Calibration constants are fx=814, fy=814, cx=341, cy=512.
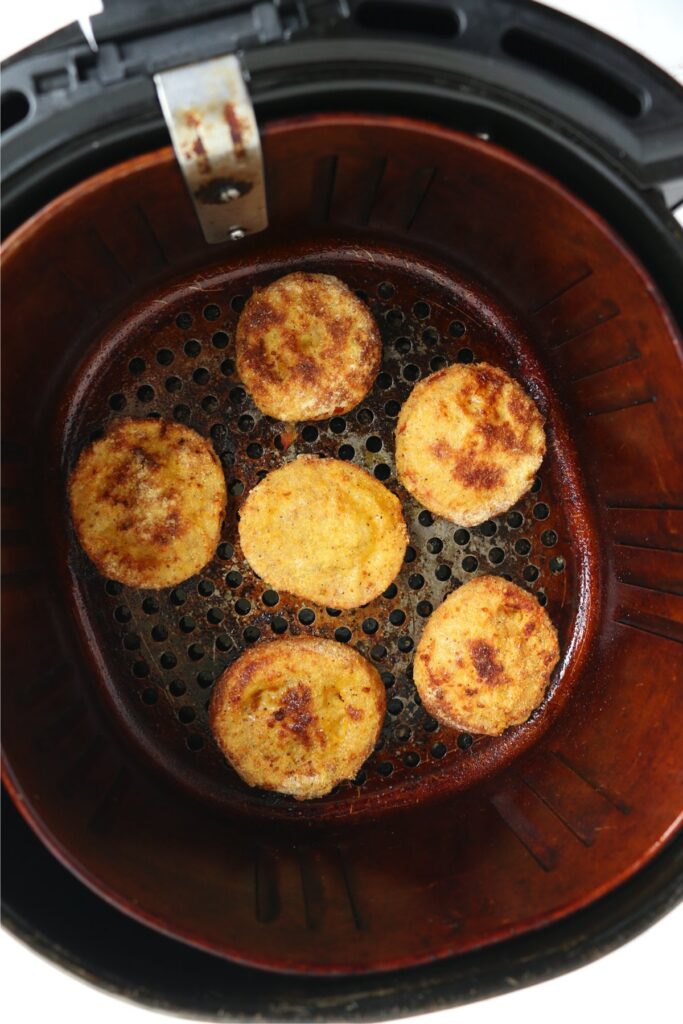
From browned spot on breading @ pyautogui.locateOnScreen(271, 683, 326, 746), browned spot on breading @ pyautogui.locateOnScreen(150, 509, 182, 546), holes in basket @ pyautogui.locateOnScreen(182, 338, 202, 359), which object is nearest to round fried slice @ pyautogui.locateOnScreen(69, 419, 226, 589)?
browned spot on breading @ pyautogui.locateOnScreen(150, 509, 182, 546)

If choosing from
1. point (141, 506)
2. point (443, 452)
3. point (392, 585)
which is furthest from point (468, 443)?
point (141, 506)

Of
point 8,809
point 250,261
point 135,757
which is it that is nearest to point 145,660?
point 135,757

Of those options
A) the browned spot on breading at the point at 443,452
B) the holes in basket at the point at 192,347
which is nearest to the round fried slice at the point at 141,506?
the holes in basket at the point at 192,347

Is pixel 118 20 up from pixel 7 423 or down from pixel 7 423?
up

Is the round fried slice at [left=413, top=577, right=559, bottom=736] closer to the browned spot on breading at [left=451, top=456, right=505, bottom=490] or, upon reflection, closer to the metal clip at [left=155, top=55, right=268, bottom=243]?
the browned spot on breading at [left=451, top=456, right=505, bottom=490]

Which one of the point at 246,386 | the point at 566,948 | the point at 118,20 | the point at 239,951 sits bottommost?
the point at 566,948

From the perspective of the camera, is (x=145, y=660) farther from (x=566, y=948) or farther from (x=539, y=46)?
(x=539, y=46)
